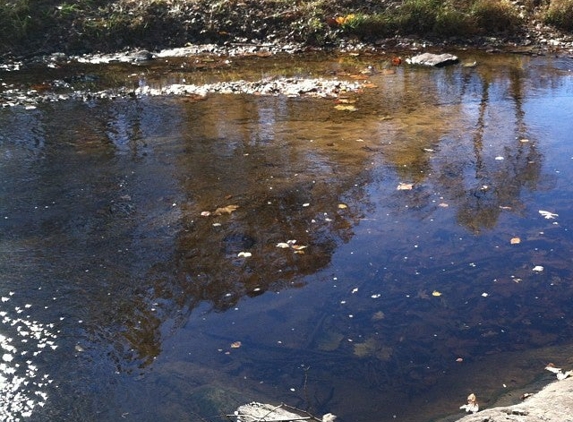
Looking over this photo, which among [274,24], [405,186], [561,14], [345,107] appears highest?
[274,24]

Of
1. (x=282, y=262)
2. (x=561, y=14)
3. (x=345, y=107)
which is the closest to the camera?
(x=282, y=262)

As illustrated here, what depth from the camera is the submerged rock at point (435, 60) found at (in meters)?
14.2

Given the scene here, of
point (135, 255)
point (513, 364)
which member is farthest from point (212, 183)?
point (513, 364)

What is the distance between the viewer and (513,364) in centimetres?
459

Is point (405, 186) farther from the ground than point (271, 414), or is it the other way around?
point (405, 186)

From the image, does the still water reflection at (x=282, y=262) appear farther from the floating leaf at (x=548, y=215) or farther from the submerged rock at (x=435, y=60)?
the submerged rock at (x=435, y=60)

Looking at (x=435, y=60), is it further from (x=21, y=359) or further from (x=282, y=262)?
(x=21, y=359)

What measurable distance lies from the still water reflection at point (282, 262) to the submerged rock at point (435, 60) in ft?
13.3

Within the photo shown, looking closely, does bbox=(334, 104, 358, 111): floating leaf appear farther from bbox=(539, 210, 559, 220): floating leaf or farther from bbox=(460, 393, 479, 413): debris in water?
bbox=(460, 393, 479, 413): debris in water

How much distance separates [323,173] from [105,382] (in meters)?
4.30

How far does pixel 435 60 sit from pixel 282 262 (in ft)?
31.8

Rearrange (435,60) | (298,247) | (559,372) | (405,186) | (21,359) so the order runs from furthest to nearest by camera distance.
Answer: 1. (435,60)
2. (405,186)
3. (298,247)
4. (21,359)
5. (559,372)

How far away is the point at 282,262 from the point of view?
601 centimetres

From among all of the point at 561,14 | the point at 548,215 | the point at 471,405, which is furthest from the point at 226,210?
the point at 561,14
